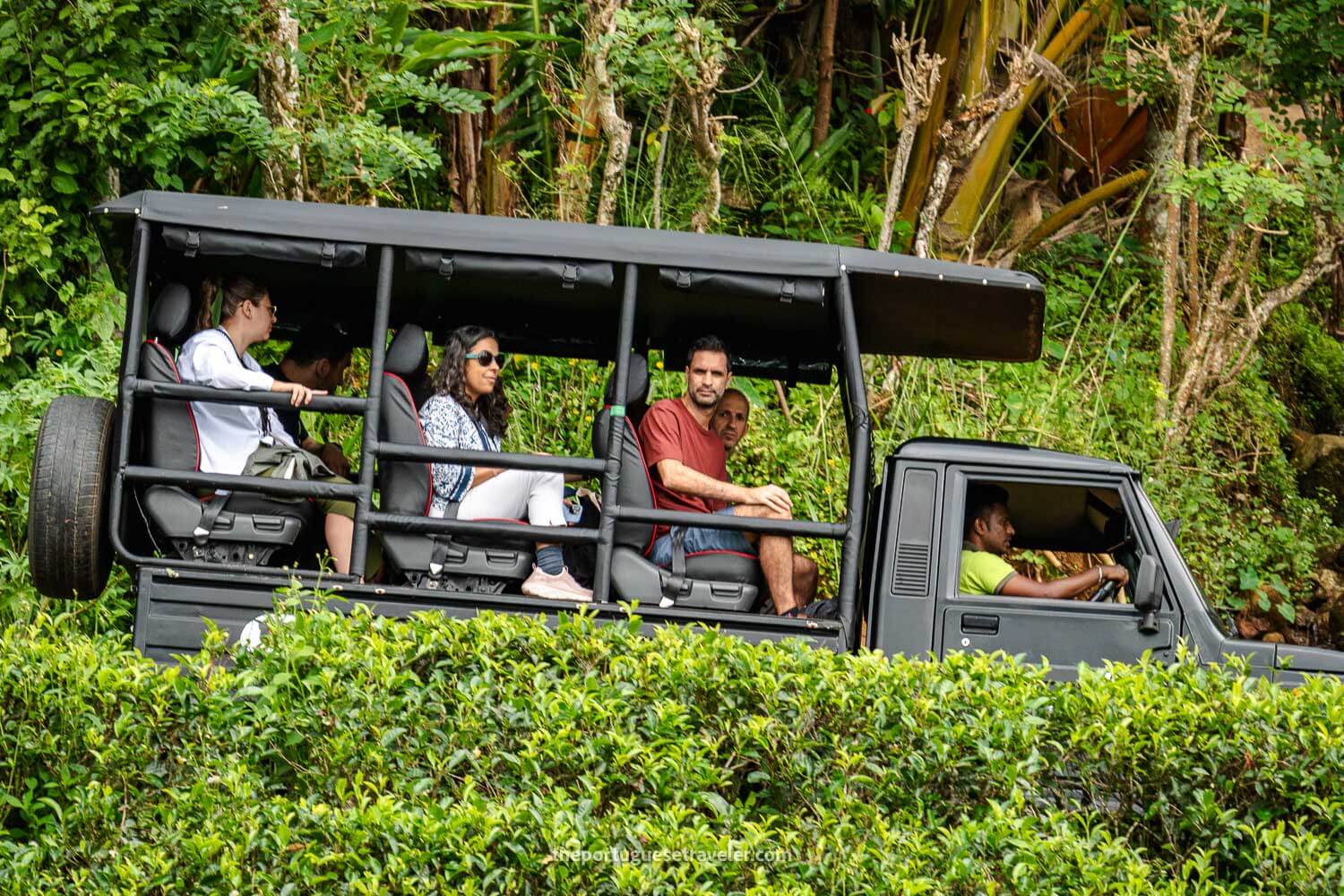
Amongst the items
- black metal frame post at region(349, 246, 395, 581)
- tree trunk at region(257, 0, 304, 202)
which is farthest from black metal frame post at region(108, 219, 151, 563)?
tree trunk at region(257, 0, 304, 202)

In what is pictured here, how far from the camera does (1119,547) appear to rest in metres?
5.72

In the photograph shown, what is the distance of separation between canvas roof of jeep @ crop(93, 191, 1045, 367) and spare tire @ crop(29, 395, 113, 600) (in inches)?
30.3

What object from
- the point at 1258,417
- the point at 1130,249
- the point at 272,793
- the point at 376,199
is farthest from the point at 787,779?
the point at 1130,249

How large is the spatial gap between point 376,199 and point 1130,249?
6.62 m

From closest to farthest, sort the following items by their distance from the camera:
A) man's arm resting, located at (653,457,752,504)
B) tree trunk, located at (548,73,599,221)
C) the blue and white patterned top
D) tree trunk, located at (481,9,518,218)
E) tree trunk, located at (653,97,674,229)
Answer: man's arm resting, located at (653,457,752,504) → the blue and white patterned top → tree trunk, located at (548,73,599,221) → tree trunk, located at (653,97,674,229) → tree trunk, located at (481,9,518,218)

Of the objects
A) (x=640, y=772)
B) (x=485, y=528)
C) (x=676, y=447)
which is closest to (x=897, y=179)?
(x=676, y=447)

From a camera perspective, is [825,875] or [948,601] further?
[948,601]

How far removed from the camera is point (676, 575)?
546cm

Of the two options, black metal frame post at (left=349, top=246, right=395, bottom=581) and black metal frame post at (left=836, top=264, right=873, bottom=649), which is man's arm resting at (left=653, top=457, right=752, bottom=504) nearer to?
black metal frame post at (left=836, top=264, right=873, bottom=649)

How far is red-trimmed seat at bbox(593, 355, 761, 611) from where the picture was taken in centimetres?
541

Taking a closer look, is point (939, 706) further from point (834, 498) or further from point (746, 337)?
point (834, 498)

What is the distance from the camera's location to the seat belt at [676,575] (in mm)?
5430

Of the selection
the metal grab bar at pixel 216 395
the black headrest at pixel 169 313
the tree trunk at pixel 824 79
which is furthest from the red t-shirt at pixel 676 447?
the tree trunk at pixel 824 79

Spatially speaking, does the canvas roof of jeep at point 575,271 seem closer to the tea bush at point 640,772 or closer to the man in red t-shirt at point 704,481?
the man in red t-shirt at point 704,481
